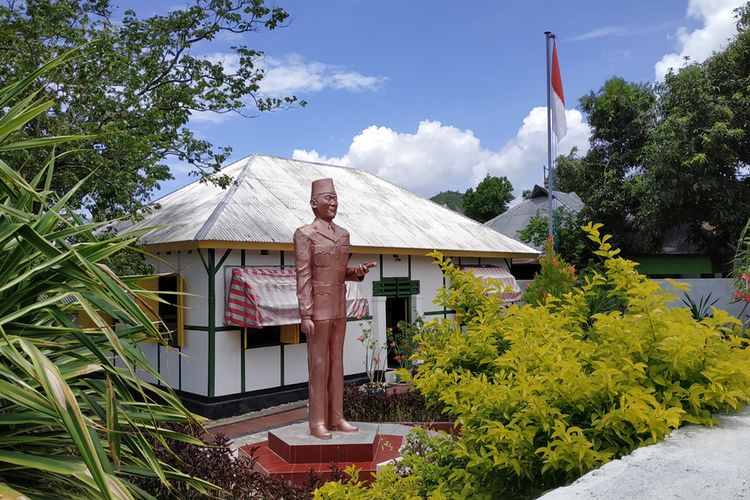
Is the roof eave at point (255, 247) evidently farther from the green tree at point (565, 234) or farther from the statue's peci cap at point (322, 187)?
the green tree at point (565, 234)

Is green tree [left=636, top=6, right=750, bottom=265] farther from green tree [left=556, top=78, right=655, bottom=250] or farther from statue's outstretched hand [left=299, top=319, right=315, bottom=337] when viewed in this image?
statue's outstretched hand [left=299, top=319, right=315, bottom=337]

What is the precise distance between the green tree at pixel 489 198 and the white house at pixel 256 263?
80.5 ft

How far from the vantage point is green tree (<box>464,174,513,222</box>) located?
Result: 3834 centimetres

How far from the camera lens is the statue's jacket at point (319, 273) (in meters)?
6.30

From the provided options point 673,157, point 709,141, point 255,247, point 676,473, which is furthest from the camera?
point 673,157

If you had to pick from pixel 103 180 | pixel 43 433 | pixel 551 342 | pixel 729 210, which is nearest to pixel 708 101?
pixel 729 210

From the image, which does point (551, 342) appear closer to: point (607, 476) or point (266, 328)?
point (607, 476)

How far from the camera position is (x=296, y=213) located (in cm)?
1134

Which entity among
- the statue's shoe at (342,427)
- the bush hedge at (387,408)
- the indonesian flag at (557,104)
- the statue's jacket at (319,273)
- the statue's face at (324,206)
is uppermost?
the indonesian flag at (557,104)

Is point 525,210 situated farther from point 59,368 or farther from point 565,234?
point 59,368

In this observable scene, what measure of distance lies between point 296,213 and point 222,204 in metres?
1.53

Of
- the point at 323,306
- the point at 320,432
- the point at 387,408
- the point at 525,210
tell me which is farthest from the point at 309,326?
the point at 525,210

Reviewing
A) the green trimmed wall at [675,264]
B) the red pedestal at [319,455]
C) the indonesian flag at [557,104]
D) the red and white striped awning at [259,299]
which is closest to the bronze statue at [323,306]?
the red pedestal at [319,455]

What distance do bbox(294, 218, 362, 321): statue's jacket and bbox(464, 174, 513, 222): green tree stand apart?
3253cm
